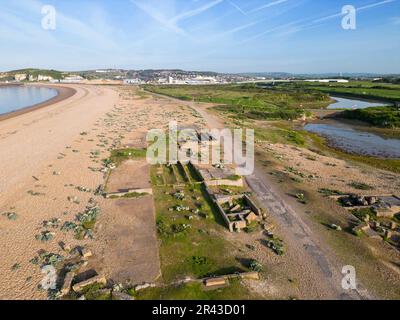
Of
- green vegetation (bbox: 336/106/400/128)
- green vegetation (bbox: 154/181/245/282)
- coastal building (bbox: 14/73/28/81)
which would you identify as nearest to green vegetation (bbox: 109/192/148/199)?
green vegetation (bbox: 154/181/245/282)

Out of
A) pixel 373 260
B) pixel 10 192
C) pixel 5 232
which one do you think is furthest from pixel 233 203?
pixel 10 192

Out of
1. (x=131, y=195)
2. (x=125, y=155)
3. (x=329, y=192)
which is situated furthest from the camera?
(x=125, y=155)

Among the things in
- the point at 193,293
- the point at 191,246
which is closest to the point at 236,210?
the point at 191,246

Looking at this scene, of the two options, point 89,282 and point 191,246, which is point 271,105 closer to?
point 191,246

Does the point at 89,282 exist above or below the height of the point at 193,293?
above

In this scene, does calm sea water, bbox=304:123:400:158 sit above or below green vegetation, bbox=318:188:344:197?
above

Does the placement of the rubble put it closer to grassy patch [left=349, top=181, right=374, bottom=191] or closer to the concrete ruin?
the concrete ruin
